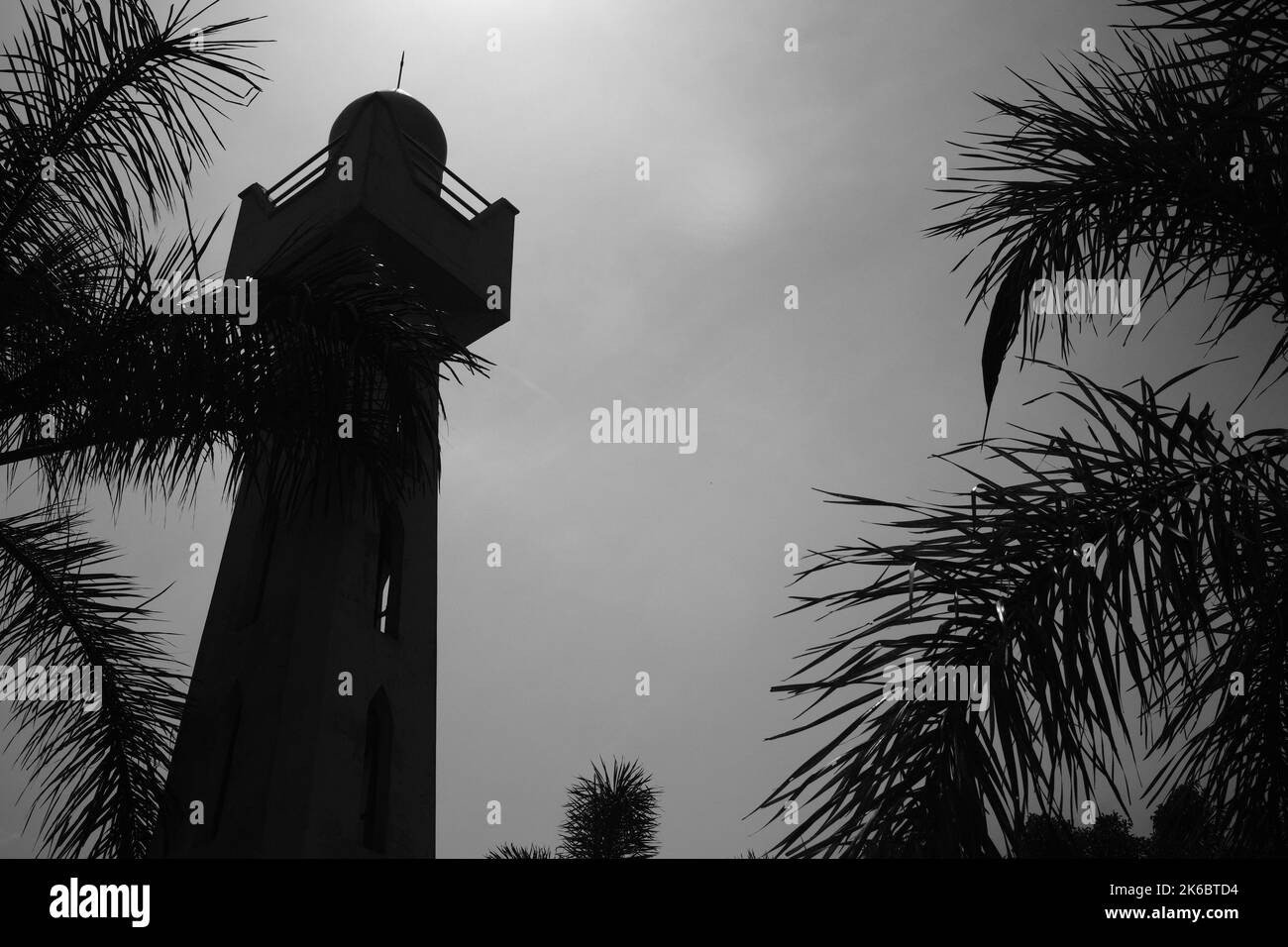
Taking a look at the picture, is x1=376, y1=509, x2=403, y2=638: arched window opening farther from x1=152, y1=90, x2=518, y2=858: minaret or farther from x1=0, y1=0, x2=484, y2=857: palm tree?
x1=0, y1=0, x2=484, y2=857: palm tree

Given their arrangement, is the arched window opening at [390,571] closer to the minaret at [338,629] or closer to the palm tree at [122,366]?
the minaret at [338,629]

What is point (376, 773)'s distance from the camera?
1145cm

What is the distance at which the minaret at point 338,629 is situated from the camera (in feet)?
34.2

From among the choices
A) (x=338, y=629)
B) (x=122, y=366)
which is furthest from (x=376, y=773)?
(x=122, y=366)

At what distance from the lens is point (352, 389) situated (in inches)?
314

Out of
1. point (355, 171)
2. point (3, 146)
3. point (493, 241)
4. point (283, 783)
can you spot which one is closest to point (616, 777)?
point (283, 783)

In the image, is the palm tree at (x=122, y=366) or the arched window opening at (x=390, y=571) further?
the arched window opening at (x=390, y=571)

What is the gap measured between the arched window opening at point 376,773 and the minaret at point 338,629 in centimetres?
2

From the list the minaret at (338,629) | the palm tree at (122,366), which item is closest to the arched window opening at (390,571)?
the minaret at (338,629)

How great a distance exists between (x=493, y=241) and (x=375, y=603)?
571 centimetres

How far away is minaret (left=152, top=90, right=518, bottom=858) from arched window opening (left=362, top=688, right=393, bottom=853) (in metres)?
0.02

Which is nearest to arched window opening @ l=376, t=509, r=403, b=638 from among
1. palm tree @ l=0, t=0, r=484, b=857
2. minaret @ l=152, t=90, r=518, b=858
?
minaret @ l=152, t=90, r=518, b=858

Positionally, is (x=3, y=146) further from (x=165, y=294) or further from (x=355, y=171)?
(x=355, y=171)

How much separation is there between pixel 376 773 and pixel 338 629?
65.7 inches
